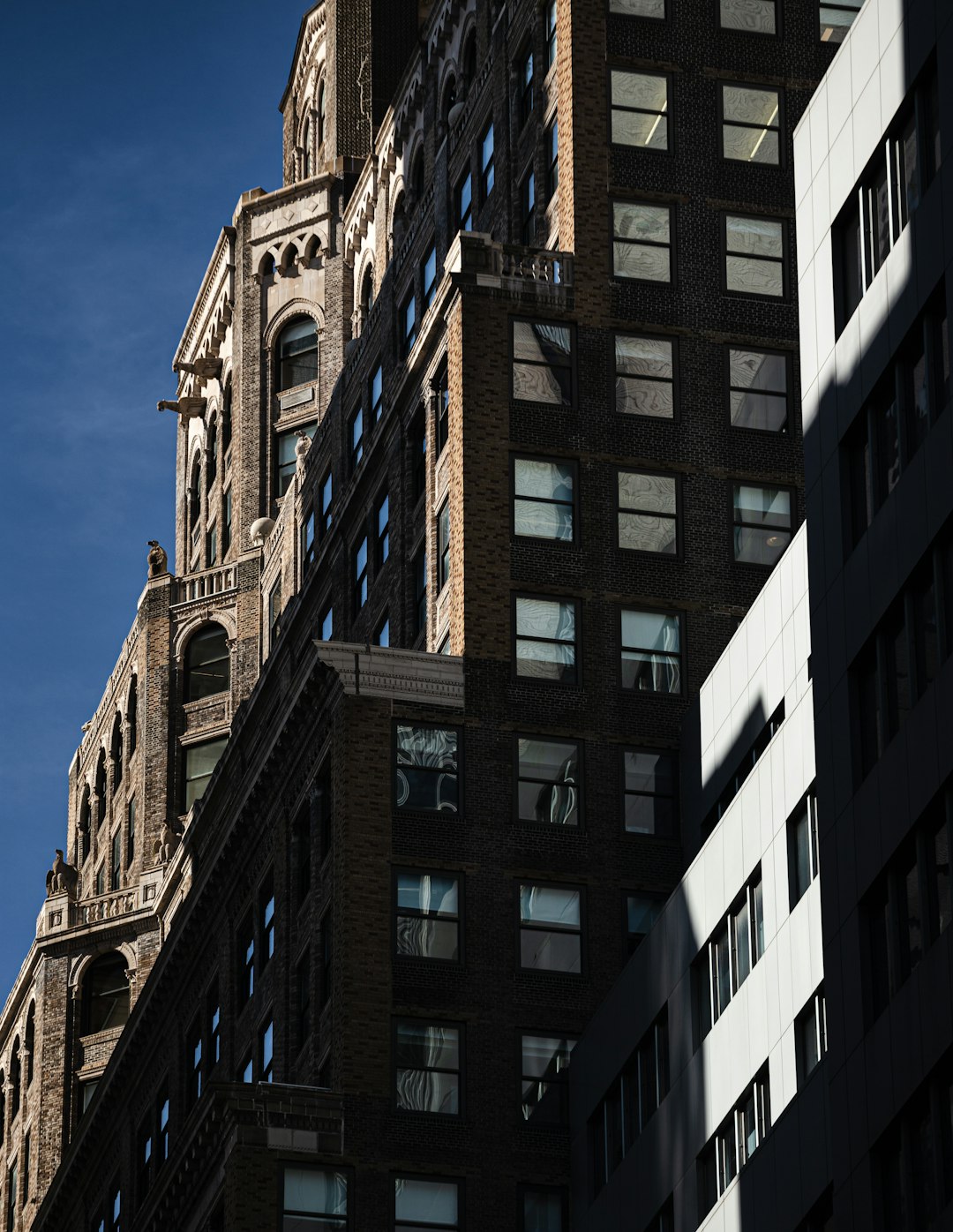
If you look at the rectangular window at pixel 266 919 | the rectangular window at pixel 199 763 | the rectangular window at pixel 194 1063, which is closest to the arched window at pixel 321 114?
the rectangular window at pixel 199 763

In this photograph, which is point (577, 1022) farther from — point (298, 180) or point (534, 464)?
point (298, 180)

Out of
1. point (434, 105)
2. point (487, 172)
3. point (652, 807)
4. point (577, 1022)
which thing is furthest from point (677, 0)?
point (577, 1022)

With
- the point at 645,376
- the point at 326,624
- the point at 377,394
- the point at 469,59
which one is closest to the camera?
the point at 645,376

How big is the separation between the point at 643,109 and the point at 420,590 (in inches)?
581

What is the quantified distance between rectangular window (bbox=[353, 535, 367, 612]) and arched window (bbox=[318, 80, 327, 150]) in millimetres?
42705

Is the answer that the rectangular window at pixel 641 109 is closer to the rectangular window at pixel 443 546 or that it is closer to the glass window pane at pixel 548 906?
the rectangular window at pixel 443 546

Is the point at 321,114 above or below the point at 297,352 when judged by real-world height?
above

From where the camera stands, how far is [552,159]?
86188 mm

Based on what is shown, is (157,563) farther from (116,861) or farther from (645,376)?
(645,376)

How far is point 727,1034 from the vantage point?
6291cm

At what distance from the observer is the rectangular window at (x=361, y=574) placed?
89.6 metres

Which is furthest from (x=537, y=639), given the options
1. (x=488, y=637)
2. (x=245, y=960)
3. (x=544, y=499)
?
(x=245, y=960)

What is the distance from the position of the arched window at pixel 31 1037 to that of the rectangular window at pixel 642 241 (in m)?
49.7

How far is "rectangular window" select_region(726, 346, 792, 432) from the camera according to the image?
8269cm
